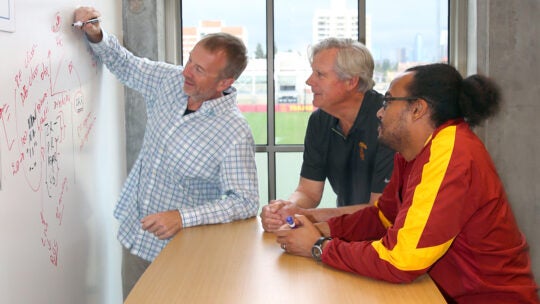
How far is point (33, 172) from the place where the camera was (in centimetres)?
218

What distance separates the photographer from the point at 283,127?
4258mm

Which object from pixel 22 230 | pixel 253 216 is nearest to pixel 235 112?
pixel 253 216

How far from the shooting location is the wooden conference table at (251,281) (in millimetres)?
1814

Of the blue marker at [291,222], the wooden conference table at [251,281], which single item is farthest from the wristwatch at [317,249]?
the blue marker at [291,222]

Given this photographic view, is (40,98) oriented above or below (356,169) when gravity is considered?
above

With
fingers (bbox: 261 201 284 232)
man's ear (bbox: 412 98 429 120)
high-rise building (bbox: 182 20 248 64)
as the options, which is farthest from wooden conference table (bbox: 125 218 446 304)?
high-rise building (bbox: 182 20 248 64)

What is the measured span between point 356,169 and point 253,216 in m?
0.52

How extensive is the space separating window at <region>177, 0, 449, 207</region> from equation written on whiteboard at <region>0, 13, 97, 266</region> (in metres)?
1.61

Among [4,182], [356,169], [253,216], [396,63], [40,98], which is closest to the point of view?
[4,182]

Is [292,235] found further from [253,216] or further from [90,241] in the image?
[90,241]

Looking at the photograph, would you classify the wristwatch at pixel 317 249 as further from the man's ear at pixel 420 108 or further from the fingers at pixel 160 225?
the fingers at pixel 160 225

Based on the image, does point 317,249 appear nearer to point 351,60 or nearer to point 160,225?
point 160,225

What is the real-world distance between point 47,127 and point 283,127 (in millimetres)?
2114

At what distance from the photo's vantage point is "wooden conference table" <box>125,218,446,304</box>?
71.4 inches
